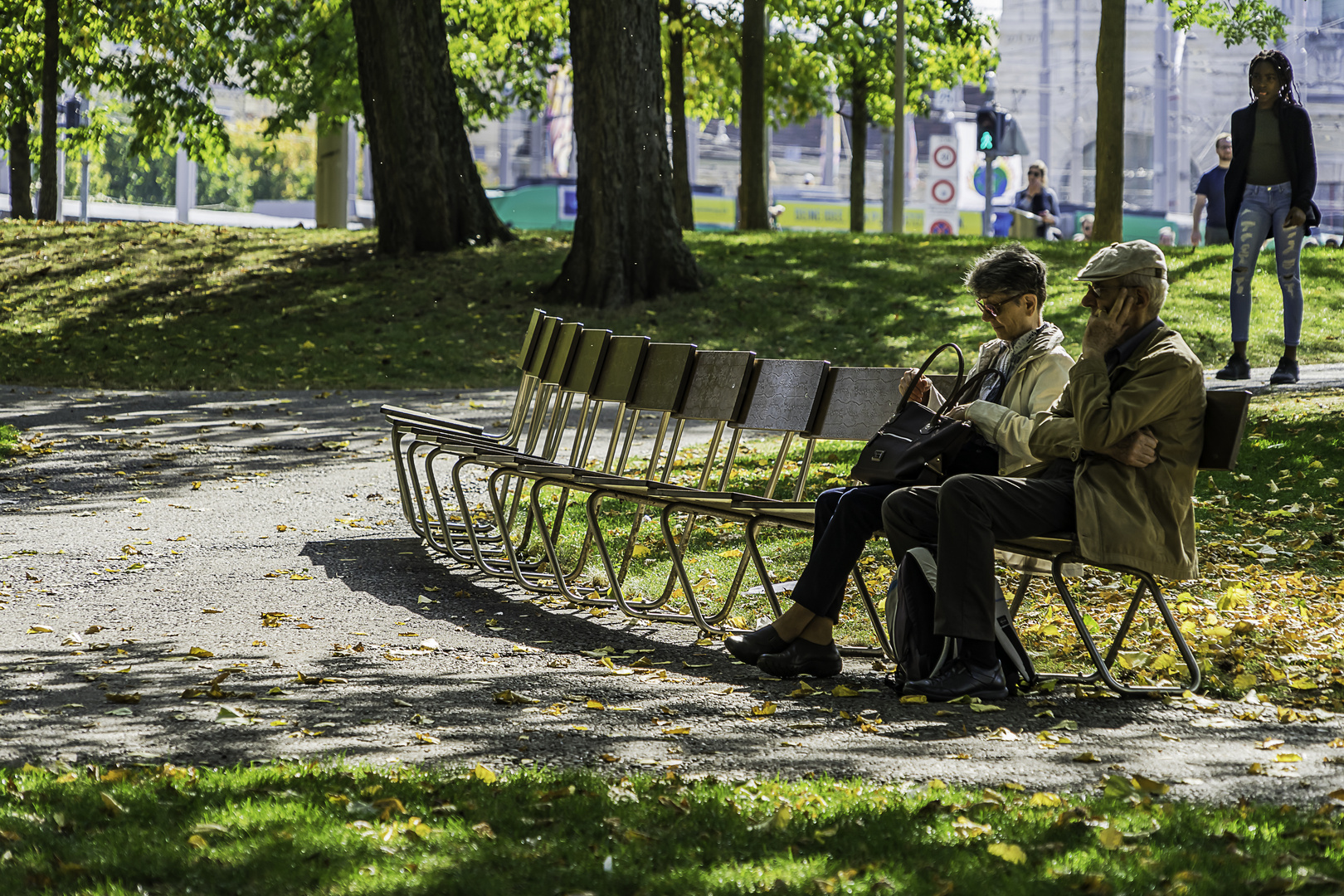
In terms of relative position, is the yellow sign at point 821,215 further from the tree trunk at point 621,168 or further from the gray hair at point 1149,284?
the gray hair at point 1149,284

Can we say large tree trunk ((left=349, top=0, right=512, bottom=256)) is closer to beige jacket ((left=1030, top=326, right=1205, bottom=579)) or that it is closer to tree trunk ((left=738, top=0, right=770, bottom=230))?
tree trunk ((left=738, top=0, right=770, bottom=230))

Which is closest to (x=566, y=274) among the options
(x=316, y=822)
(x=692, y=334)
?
(x=692, y=334)

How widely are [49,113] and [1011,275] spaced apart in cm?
2249

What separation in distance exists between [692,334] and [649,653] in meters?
10.7

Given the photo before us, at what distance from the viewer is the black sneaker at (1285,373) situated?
438 inches

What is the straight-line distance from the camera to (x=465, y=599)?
254 inches

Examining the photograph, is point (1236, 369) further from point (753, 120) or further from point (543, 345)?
point (753, 120)

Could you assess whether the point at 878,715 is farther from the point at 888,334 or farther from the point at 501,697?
the point at 888,334

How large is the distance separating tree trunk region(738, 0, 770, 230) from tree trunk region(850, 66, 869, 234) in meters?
5.01

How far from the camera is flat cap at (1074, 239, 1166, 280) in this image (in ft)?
15.2

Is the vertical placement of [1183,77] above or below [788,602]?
above

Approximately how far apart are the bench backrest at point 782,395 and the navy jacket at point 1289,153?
5.10 meters

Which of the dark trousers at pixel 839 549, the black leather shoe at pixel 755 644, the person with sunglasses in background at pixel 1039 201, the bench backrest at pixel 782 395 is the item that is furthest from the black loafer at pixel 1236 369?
the person with sunglasses in background at pixel 1039 201

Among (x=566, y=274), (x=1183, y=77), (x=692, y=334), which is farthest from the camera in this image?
(x=1183, y=77)
